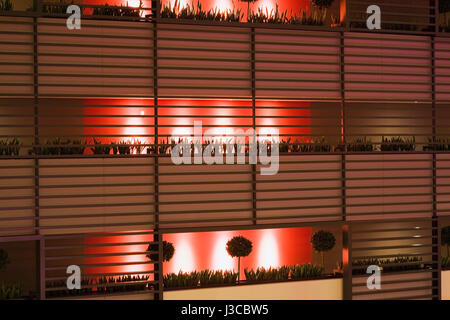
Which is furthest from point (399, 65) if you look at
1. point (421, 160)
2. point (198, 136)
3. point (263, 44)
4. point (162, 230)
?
point (162, 230)

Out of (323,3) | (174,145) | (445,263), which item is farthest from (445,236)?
(174,145)

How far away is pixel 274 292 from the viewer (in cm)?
925

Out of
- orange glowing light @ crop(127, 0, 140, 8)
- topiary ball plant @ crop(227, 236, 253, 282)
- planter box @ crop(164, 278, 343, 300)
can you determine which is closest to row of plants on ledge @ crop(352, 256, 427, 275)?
planter box @ crop(164, 278, 343, 300)

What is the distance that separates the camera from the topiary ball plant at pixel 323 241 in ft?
31.9

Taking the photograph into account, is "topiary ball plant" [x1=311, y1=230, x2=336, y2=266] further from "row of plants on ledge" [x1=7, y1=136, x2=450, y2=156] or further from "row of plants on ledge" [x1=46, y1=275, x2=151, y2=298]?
"row of plants on ledge" [x1=46, y1=275, x2=151, y2=298]

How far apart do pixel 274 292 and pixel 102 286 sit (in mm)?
2292

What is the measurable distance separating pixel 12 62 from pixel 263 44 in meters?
3.24

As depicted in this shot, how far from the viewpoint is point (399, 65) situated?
9.73m

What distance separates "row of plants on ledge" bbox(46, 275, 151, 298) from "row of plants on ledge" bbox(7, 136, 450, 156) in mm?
1639

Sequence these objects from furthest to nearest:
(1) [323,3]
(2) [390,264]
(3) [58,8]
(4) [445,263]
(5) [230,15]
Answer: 1. (4) [445,263]
2. (2) [390,264]
3. (1) [323,3]
4. (5) [230,15]
5. (3) [58,8]

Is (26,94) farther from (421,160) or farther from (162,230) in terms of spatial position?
(421,160)

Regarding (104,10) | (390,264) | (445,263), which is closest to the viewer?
(104,10)

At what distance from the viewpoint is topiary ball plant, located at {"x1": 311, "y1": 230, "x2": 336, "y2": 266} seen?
973 centimetres

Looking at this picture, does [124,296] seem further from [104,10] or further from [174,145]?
[104,10]
